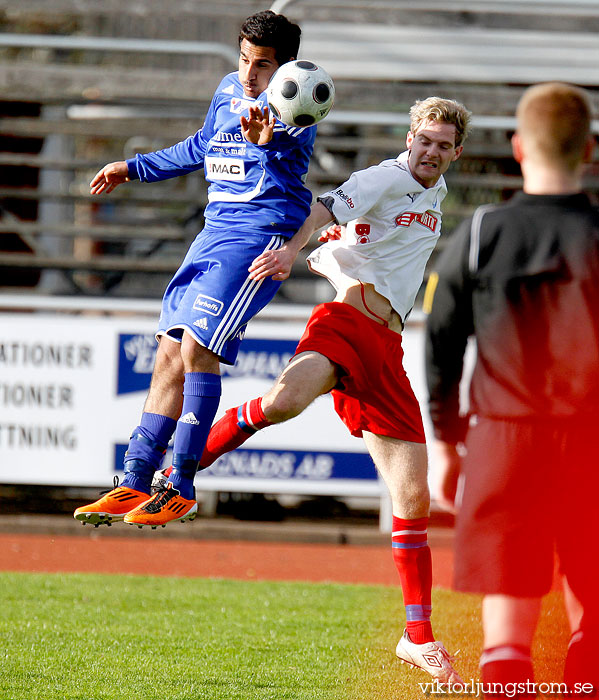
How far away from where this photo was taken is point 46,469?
9.62 meters

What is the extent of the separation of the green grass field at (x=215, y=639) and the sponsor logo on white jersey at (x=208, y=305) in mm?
1705

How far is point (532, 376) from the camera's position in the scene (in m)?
2.99

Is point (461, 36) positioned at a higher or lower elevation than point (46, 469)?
higher

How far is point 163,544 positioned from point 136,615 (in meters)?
3.18

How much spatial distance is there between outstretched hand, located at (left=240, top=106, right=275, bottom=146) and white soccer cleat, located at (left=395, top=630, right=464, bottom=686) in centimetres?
236

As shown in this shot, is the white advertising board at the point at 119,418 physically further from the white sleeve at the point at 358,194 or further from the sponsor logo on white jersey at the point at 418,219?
the white sleeve at the point at 358,194

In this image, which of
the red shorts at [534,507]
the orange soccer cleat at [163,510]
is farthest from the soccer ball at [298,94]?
the red shorts at [534,507]

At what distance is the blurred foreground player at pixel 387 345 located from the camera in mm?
4637

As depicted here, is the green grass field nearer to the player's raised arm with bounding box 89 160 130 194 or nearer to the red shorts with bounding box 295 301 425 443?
the red shorts with bounding box 295 301 425 443

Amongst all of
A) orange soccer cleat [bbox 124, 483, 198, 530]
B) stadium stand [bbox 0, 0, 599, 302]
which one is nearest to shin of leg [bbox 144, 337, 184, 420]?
orange soccer cleat [bbox 124, 483, 198, 530]

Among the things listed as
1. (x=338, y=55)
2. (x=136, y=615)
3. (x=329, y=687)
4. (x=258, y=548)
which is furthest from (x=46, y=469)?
(x=338, y=55)

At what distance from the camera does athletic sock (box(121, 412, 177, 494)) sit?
Answer: 4.55 metres

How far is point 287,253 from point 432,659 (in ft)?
6.35

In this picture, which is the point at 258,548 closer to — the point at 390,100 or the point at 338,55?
the point at 390,100
